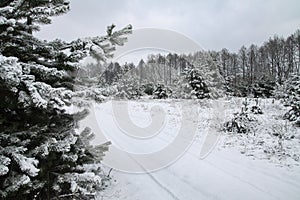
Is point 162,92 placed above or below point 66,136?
above

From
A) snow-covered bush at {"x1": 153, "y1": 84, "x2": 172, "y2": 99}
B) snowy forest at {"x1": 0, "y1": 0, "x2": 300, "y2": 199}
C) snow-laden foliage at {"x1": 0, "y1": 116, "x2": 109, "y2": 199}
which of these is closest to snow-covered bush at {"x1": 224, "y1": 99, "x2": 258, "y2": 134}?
snowy forest at {"x1": 0, "y1": 0, "x2": 300, "y2": 199}

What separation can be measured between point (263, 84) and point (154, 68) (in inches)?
554

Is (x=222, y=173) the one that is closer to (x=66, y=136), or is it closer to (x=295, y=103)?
(x=66, y=136)

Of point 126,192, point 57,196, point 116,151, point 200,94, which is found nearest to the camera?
→ point 57,196

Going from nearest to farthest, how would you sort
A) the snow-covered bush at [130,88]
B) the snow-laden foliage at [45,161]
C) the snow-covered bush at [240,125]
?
the snow-laden foliage at [45,161] < the snow-covered bush at [240,125] < the snow-covered bush at [130,88]

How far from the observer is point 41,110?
2922 mm

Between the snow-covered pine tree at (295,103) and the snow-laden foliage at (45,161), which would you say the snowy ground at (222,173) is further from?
the snow-laden foliage at (45,161)

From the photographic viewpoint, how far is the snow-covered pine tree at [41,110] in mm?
2367

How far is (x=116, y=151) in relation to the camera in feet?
23.8

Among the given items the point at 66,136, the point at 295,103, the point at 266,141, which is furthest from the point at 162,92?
the point at 66,136

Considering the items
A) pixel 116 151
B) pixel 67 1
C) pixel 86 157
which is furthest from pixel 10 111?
pixel 116 151

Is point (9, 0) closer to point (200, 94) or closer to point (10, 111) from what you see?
point (10, 111)

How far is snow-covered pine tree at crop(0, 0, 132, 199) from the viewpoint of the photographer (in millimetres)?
2367

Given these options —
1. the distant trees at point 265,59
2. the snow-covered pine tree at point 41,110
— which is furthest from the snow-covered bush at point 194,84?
the distant trees at point 265,59
